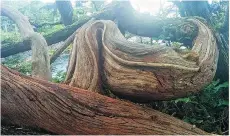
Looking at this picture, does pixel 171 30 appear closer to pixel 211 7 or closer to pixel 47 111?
pixel 211 7

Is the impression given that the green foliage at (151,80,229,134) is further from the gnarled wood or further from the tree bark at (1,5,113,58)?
the tree bark at (1,5,113,58)

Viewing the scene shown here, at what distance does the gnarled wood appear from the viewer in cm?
309

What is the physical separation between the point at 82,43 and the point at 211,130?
1962 millimetres

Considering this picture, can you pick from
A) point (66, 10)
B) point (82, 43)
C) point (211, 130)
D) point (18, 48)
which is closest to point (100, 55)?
point (82, 43)

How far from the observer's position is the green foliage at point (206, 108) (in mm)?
4320

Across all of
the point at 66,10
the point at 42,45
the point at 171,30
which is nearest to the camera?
the point at 42,45

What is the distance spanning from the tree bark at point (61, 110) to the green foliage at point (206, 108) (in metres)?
1.48

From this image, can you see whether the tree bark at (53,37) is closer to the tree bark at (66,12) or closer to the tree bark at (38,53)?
the tree bark at (38,53)

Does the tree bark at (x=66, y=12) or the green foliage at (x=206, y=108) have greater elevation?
the tree bark at (x=66, y=12)

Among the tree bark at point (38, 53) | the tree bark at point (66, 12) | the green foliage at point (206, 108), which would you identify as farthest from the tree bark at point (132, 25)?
the tree bark at point (66, 12)

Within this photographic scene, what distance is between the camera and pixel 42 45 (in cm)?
462

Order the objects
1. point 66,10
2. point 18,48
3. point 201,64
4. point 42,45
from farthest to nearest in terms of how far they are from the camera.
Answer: point 66,10
point 18,48
point 42,45
point 201,64

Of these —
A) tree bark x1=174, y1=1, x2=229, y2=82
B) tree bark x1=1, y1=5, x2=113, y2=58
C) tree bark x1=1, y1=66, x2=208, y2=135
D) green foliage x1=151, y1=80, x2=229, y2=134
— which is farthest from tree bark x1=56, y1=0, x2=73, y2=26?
tree bark x1=1, y1=66, x2=208, y2=135

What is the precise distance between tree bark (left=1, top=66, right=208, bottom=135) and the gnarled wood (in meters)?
0.32
